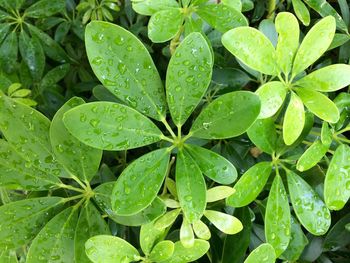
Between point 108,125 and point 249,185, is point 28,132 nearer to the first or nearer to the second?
point 108,125

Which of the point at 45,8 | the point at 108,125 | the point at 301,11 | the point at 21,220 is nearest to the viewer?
the point at 108,125

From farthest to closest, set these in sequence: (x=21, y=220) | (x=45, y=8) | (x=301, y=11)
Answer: (x=45, y=8) → (x=301, y=11) → (x=21, y=220)

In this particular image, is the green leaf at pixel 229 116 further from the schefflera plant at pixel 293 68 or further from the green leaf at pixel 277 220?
the green leaf at pixel 277 220

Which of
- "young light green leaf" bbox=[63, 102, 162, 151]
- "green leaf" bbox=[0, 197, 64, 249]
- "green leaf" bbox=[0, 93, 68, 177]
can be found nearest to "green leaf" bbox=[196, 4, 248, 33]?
"young light green leaf" bbox=[63, 102, 162, 151]

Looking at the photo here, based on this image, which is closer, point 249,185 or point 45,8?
point 249,185

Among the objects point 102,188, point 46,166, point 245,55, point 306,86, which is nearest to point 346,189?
point 306,86

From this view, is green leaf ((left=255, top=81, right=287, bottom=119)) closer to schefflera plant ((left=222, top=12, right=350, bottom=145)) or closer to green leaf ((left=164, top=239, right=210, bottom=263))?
schefflera plant ((left=222, top=12, right=350, bottom=145))

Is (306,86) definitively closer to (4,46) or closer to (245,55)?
(245,55)

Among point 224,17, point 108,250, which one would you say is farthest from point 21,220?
point 224,17
